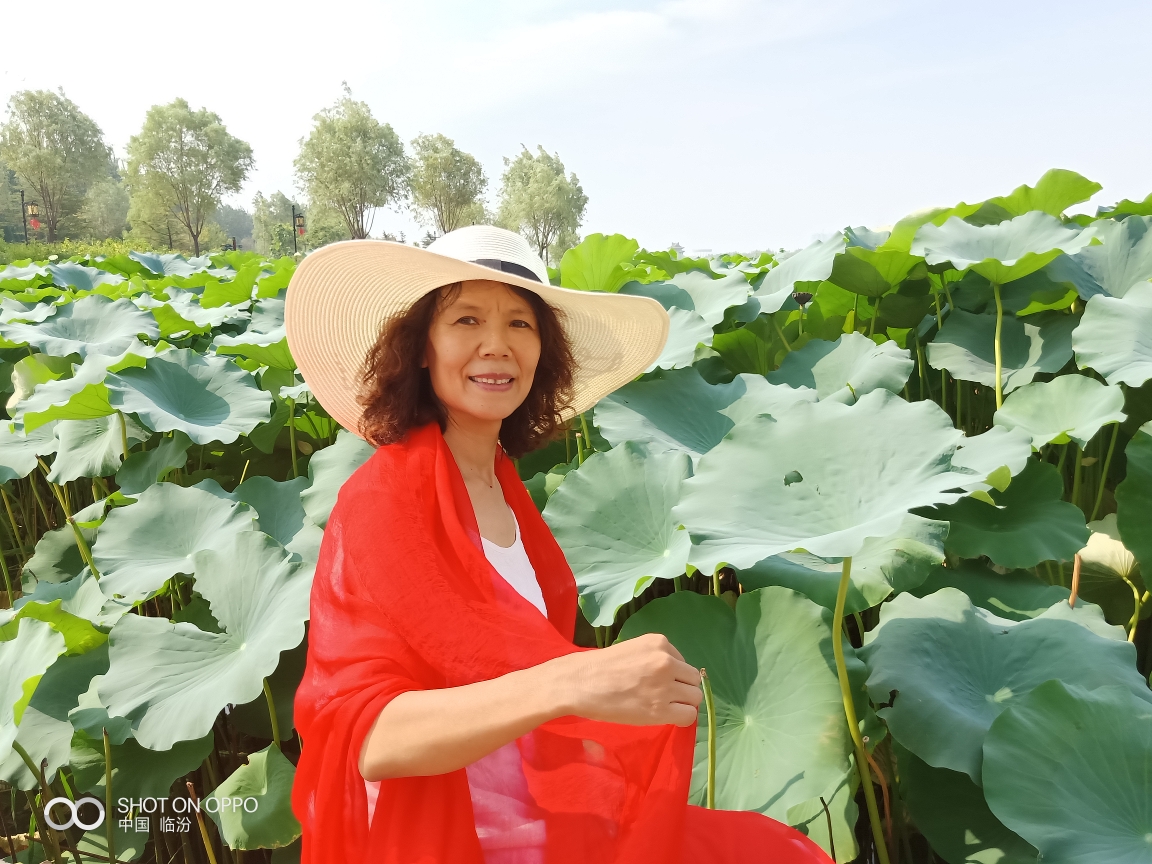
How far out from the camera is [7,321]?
296 cm

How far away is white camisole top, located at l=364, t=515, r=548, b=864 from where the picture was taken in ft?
2.58

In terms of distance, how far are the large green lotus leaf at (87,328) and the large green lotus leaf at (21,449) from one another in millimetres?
243

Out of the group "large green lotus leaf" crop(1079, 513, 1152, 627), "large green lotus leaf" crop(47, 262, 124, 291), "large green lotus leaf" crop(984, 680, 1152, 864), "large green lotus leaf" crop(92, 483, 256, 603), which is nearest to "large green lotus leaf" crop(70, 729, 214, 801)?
"large green lotus leaf" crop(92, 483, 256, 603)

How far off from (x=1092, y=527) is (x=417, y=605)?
130cm

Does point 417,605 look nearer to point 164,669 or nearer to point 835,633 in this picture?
point 835,633

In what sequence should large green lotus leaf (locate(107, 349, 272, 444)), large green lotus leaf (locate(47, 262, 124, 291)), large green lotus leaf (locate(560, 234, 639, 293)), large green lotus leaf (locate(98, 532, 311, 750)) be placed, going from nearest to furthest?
large green lotus leaf (locate(98, 532, 311, 750)) → large green lotus leaf (locate(107, 349, 272, 444)) → large green lotus leaf (locate(560, 234, 639, 293)) → large green lotus leaf (locate(47, 262, 124, 291))

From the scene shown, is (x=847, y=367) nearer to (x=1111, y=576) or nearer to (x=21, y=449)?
(x=1111, y=576)

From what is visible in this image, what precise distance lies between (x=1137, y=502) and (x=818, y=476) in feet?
2.07

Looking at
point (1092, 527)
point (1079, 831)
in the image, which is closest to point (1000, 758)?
point (1079, 831)

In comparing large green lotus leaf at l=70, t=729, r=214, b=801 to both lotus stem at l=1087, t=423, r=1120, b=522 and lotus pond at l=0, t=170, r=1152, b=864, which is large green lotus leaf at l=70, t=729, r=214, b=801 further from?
lotus stem at l=1087, t=423, r=1120, b=522

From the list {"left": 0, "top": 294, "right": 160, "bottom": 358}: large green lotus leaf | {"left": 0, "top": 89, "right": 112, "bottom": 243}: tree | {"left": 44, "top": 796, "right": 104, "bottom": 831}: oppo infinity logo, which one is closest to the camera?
{"left": 44, "top": 796, "right": 104, "bottom": 831}: oppo infinity logo

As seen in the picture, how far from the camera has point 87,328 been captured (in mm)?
2703

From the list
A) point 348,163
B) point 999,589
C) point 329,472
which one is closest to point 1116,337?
point 999,589

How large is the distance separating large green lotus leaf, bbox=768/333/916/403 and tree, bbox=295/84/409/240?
3669 cm
